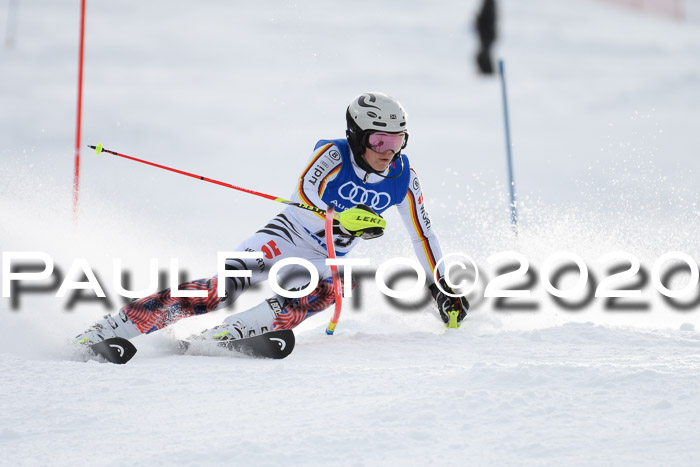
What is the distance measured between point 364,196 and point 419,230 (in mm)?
517

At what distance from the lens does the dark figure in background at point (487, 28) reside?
28.0ft

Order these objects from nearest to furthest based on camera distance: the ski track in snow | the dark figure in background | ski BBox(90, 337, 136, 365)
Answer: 1. the ski track in snow
2. ski BBox(90, 337, 136, 365)
3. the dark figure in background

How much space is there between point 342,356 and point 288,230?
93 centimetres

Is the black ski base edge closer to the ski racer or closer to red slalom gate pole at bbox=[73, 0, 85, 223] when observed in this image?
the ski racer

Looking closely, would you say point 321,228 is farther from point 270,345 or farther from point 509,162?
point 509,162

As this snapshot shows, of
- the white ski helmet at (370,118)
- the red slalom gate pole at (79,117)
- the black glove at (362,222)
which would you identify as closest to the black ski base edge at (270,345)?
the black glove at (362,222)

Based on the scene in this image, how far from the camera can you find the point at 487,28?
864 cm

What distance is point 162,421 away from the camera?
2.25 meters

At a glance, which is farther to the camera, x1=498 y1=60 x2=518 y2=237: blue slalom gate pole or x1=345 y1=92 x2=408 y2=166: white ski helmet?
x1=498 y1=60 x2=518 y2=237: blue slalom gate pole

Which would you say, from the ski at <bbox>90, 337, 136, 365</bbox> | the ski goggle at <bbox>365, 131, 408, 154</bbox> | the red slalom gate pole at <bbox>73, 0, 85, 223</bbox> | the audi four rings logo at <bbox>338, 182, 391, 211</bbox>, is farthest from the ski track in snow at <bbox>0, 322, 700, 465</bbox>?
the red slalom gate pole at <bbox>73, 0, 85, 223</bbox>

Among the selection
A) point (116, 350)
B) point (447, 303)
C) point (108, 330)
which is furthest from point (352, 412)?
point (447, 303)

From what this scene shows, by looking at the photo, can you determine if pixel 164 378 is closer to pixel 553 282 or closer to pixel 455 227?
pixel 553 282

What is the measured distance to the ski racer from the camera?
3.52 meters

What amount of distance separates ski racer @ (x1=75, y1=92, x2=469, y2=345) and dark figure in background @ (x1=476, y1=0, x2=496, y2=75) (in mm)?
4762
